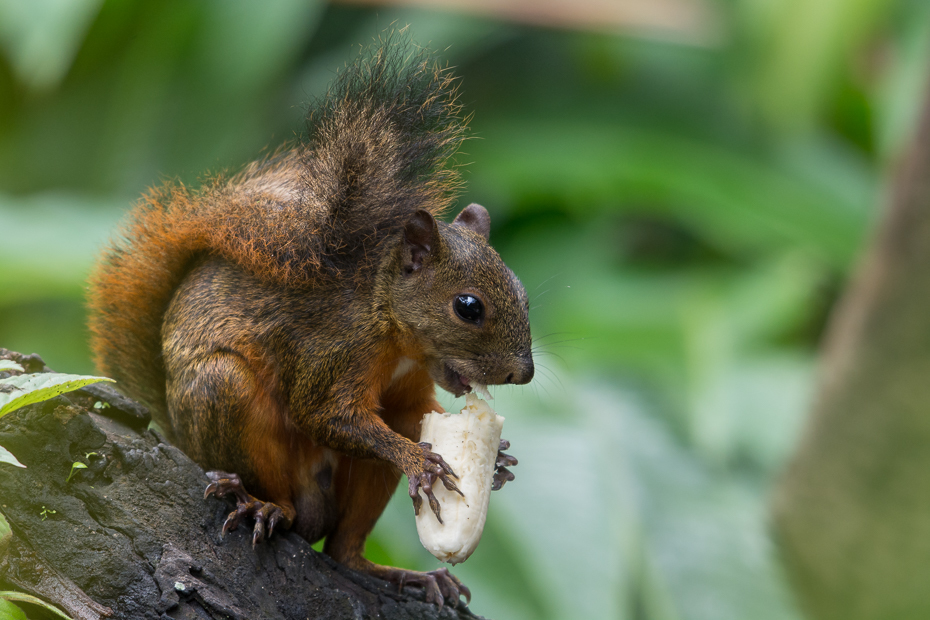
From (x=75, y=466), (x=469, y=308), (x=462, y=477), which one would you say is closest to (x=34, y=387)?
(x=75, y=466)

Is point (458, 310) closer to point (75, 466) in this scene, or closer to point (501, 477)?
point (501, 477)

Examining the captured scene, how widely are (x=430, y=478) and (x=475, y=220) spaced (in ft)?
2.37

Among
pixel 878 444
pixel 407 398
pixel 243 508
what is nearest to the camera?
pixel 243 508

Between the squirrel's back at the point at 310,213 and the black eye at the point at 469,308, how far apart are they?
208 millimetres

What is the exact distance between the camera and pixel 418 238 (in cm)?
187

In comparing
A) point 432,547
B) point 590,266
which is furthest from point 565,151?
point 432,547

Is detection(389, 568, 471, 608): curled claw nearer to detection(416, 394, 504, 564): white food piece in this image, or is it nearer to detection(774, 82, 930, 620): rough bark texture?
detection(416, 394, 504, 564): white food piece

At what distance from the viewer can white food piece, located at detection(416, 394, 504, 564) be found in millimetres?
1591

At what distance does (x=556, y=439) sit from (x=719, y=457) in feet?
2.65

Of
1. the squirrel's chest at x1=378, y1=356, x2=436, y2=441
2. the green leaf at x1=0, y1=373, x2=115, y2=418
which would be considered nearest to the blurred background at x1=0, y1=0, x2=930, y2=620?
the squirrel's chest at x1=378, y1=356, x2=436, y2=441

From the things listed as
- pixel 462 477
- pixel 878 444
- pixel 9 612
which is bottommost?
pixel 9 612

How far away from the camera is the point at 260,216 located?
6.01 feet

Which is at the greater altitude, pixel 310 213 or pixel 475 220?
pixel 475 220

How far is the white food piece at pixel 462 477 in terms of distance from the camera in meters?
1.59
